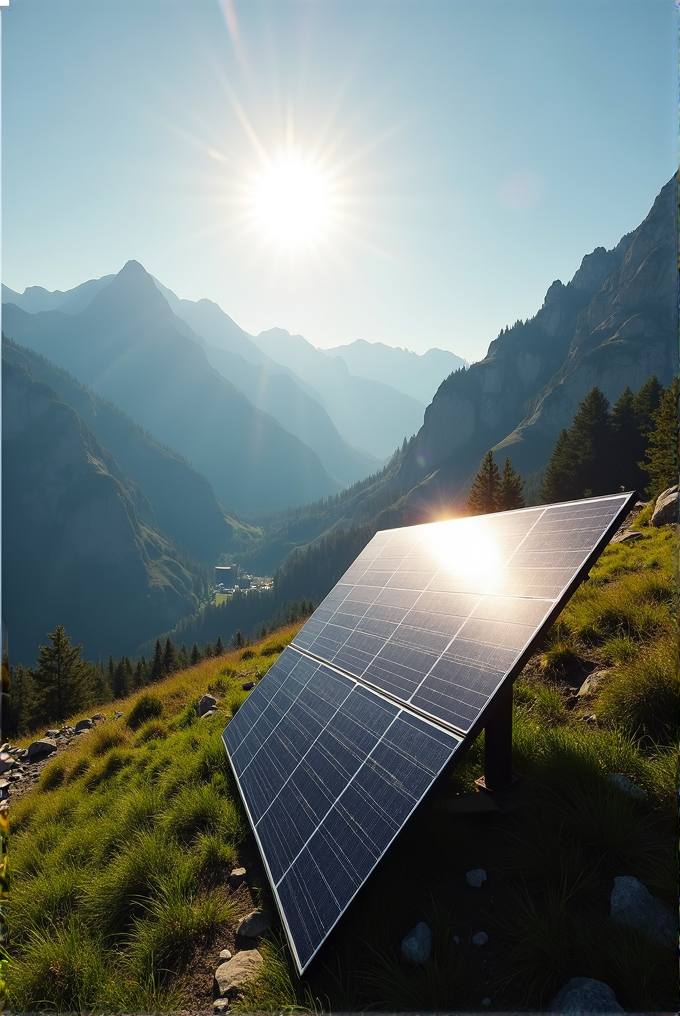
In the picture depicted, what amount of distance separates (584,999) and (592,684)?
4238 millimetres

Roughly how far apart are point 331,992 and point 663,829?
11.2 ft

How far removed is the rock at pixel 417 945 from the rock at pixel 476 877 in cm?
65

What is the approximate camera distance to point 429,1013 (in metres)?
3.56

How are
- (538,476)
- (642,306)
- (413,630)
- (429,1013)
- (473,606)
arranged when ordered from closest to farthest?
(429,1013) < (473,606) < (413,630) < (538,476) < (642,306)

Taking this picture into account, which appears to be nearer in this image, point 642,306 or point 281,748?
point 281,748

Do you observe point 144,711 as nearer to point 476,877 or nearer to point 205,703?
point 205,703

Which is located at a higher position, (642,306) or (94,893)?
(642,306)

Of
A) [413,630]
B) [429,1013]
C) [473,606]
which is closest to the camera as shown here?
[429,1013]

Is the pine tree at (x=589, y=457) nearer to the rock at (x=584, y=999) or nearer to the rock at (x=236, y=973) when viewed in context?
the rock at (x=584, y=999)

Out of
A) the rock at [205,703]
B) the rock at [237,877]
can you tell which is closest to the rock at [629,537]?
the rock at [205,703]

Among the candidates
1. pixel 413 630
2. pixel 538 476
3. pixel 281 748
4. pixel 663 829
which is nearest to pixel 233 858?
pixel 281 748

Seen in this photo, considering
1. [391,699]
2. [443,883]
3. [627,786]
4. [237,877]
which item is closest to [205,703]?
[237,877]

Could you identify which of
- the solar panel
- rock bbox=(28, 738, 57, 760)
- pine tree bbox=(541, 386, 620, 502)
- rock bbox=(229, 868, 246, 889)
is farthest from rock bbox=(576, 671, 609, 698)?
pine tree bbox=(541, 386, 620, 502)

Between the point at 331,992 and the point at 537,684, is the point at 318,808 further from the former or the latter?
the point at 537,684
